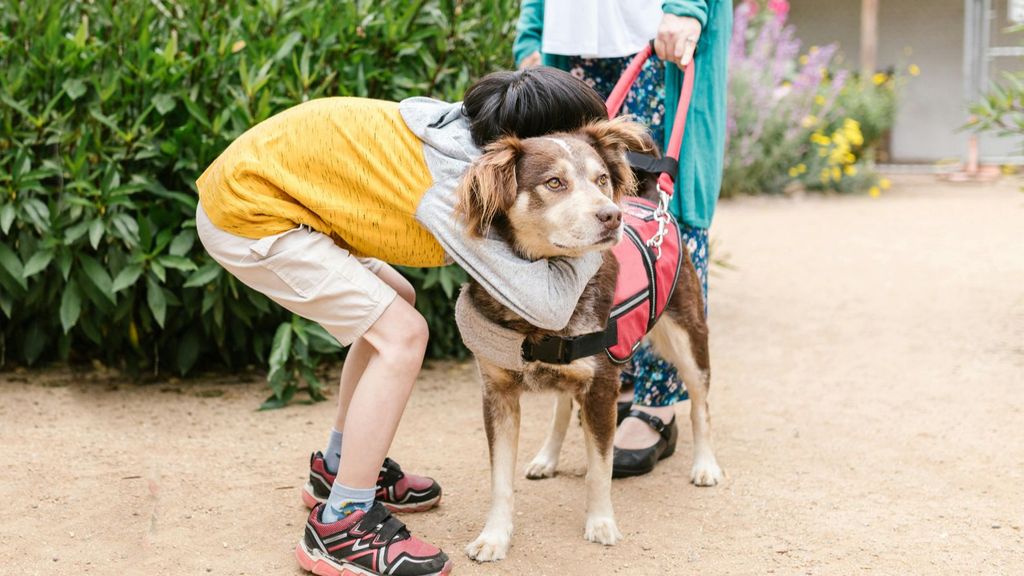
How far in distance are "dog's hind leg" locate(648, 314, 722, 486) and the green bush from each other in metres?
1.48

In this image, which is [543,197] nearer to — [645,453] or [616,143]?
[616,143]

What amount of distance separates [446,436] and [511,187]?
184cm

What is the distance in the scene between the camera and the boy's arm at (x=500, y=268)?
272 cm

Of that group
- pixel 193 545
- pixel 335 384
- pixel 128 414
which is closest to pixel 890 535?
pixel 193 545

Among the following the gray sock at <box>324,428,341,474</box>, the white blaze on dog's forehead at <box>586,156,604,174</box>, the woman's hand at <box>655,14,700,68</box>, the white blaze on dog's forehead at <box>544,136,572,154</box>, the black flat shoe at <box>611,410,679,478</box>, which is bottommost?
the black flat shoe at <box>611,410,679,478</box>

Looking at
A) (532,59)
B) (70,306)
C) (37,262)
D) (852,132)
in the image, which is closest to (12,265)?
(37,262)

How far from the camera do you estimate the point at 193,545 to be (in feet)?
10.4

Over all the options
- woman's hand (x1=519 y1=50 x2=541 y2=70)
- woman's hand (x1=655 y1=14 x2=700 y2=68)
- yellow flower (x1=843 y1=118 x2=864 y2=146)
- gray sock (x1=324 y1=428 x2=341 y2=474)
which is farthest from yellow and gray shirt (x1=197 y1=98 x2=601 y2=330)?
yellow flower (x1=843 y1=118 x2=864 y2=146)

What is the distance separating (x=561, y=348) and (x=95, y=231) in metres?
2.33

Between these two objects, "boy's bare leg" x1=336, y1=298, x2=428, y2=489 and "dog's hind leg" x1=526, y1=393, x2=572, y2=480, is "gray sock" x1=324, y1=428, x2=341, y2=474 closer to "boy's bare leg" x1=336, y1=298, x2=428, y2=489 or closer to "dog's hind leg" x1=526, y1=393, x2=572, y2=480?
"boy's bare leg" x1=336, y1=298, x2=428, y2=489

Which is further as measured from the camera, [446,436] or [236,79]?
[236,79]

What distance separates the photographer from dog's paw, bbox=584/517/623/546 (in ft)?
10.5

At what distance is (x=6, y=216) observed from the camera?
4324 millimetres

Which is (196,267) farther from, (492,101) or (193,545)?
(492,101)
